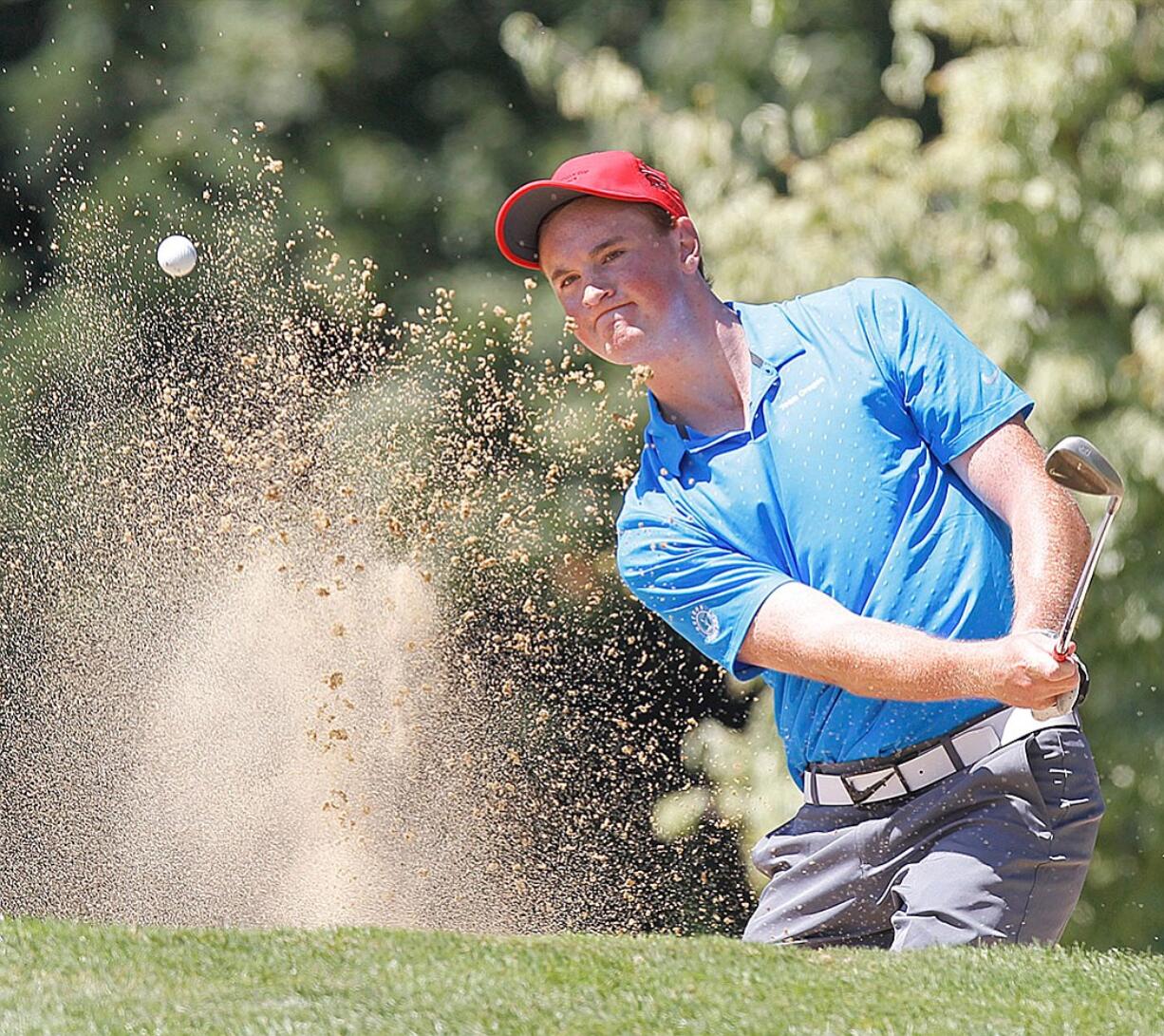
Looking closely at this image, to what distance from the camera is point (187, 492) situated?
614cm

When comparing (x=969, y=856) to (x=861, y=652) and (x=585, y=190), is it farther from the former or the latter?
(x=585, y=190)

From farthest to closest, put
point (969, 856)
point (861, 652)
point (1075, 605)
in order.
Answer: point (969, 856), point (861, 652), point (1075, 605)

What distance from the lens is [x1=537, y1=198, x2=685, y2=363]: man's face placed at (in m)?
3.11

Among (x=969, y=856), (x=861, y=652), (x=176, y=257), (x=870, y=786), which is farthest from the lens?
(x=176, y=257)

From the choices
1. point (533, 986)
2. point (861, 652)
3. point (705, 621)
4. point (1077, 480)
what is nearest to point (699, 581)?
point (705, 621)

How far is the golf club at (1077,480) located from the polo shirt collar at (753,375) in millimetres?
543

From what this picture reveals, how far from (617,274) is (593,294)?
2.0 inches

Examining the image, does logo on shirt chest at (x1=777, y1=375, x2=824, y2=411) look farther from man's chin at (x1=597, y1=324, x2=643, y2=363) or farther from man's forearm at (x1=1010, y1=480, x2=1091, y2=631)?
man's forearm at (x1=1010, y1=480, x2=1091, y2=631)

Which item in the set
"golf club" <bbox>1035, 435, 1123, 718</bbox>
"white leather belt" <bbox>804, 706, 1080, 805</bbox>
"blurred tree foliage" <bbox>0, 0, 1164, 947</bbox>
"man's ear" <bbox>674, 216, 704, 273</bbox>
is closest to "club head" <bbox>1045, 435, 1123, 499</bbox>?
"golf club" <bbox>1035, 435, 1123, 718</bbox>

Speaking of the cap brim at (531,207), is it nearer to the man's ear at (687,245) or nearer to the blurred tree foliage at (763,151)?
the man's ear at (687,245)

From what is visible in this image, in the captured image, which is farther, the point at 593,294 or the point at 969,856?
the point at 593,294

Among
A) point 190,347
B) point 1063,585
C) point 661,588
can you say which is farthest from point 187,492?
point 1063,585

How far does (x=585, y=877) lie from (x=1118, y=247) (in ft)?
9.44

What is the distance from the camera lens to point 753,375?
3068 millimetres
